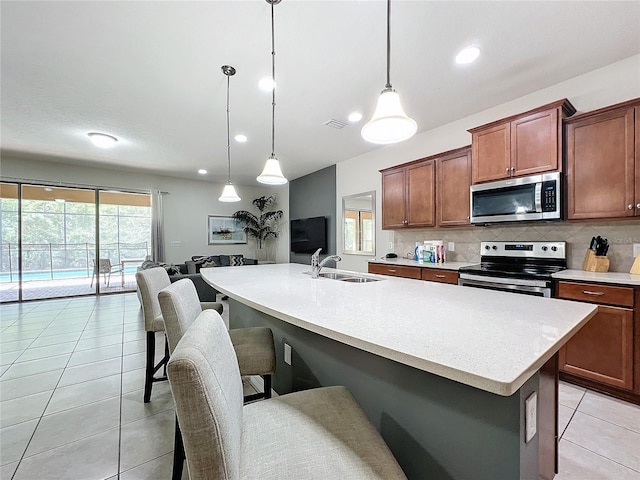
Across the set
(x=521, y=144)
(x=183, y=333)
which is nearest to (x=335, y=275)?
(x=183, y=333)

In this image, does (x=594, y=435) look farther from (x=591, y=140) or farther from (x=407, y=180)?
(x=407, y=180)

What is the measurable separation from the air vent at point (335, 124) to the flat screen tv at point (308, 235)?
2375mm

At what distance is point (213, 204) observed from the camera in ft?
24.6

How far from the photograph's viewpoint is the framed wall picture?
7484 mm

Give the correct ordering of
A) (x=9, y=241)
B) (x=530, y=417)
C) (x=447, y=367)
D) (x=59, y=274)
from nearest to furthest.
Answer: (x=447, y=367) → (x=530, y=417) → (x=9, y=241) → (x=59, y=274)

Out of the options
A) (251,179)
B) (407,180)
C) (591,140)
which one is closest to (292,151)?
(407,180)

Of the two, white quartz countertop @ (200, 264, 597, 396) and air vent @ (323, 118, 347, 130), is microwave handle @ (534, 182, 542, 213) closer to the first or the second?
white quartz countertop @ (200, 264, 597, 396)

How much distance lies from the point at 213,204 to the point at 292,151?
354 centimetres

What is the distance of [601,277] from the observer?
2.18 metres

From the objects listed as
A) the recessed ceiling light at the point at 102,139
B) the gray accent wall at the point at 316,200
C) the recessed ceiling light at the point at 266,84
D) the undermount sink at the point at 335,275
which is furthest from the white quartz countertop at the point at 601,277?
the recessed ceiling light at the point at 102,139

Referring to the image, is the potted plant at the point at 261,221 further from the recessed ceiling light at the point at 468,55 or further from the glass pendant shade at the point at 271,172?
the recessed ceiling light at the point at 468,55

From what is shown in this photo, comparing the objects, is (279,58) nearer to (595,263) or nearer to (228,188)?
(228,188)

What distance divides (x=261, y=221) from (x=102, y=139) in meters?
4.17

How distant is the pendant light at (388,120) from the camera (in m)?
1.46
